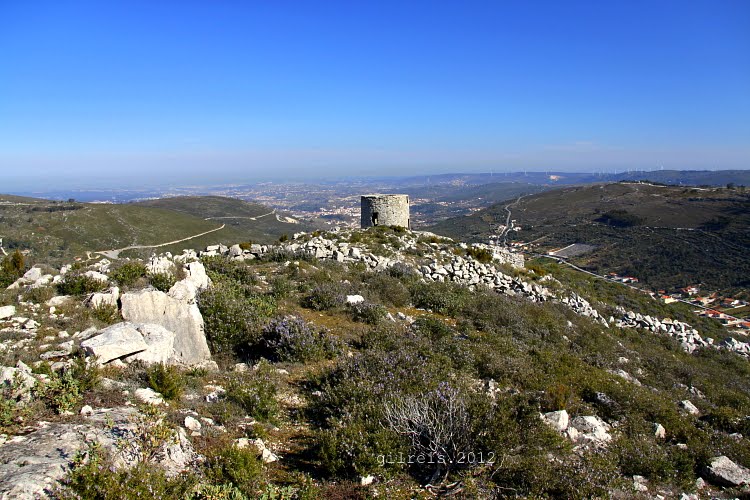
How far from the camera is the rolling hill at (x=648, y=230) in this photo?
44.9 m

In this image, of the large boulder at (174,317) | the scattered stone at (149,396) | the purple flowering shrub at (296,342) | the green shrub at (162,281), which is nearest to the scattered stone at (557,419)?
the purple flowering shrub at (296,342)

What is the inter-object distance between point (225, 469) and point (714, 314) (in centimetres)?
3992

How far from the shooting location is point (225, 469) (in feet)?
12.4

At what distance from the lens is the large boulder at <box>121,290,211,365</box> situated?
22.2ft

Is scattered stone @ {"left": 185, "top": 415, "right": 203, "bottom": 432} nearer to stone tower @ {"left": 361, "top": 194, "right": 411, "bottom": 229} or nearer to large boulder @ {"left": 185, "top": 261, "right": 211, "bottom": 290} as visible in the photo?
large boulder @ {"left": 185, "top": 261, "right": 211, "bottom": 290}

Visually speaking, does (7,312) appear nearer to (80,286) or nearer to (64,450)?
(80,286)

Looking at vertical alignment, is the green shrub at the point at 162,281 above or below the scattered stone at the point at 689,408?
above

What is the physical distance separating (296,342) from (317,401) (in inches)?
63.6

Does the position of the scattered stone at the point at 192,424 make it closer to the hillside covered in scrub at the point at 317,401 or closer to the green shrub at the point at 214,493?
the hillside covered in scrub at the point at 317,401

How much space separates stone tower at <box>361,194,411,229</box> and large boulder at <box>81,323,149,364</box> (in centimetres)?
1849

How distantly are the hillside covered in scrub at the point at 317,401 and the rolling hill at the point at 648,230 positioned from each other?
140 ft

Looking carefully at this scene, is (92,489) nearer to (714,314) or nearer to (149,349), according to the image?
(149,349)

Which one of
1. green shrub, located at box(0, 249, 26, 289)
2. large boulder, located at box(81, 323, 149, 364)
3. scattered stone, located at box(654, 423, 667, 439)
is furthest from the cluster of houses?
green shrub, located at box(0, 249, 26, 289)

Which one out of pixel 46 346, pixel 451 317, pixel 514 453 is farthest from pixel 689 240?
pixel 46 346
